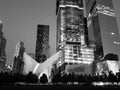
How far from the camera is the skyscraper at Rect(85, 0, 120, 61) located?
145 m

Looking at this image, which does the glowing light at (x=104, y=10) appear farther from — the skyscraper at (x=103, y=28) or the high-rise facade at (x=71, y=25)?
the high-rise facade at (x=71, y=25)

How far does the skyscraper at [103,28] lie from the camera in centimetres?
14475

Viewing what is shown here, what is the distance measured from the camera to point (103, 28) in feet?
497

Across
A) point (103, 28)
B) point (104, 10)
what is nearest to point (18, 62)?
point (103, 28)

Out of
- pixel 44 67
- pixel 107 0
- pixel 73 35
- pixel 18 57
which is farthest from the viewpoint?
pixel 107 0

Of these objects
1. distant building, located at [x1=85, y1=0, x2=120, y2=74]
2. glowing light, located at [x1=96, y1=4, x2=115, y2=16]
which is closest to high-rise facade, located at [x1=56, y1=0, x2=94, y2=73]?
distant building, located at [x1=85, y1=0, x2=120, y2=74]

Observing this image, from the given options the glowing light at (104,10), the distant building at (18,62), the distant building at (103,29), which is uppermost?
the glowing light at (104,10)

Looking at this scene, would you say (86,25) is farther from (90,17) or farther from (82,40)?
(82,40)

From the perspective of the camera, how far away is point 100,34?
5832 inches

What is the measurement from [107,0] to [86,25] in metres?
42.2

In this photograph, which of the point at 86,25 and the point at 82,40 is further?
the point at 86,25

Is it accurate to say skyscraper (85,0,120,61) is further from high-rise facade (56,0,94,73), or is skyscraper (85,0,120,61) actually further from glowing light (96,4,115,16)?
high-rise facade (56,0,94,73)

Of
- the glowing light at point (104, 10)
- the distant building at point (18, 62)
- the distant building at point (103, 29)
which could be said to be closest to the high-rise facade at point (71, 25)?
the distant building at point (103, 29)

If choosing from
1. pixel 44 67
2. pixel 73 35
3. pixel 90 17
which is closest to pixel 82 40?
pixel 73 35
